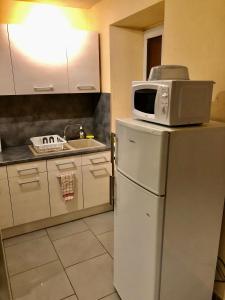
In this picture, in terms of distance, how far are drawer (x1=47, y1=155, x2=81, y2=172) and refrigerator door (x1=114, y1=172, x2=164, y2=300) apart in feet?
3.49

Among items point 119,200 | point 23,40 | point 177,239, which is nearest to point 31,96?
point 23,40

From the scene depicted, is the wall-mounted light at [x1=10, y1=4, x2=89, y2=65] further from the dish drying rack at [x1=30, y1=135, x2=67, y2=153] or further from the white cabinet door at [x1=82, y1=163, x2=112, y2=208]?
the white cabinet door at [x1=82, y1=163, x2=112, y2=208]

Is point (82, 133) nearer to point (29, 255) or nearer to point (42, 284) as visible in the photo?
point (29, 255)

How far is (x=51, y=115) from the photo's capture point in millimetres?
2998

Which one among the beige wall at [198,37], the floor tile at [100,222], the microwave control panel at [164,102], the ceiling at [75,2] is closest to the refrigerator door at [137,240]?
the microwave control panel at [164,102]

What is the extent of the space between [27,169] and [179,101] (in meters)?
1.71

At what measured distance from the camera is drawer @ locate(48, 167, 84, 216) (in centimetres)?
254

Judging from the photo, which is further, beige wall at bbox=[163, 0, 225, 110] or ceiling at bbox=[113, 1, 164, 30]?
ceiling at bbox=[113, 1, 164, 30]

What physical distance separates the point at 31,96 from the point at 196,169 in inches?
86.6

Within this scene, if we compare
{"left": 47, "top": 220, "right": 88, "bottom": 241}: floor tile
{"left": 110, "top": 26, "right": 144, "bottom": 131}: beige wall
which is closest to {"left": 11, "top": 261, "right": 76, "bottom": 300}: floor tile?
{"left": 47, "top": 220, "right": 88, "bottom": 241}: floor tile

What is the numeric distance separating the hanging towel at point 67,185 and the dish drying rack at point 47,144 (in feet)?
1.01

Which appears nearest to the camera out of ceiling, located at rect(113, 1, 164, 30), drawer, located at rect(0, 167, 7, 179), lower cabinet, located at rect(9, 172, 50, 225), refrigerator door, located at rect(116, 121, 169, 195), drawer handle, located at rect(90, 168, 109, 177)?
refrigerator door, located at rect(116, 121, 169, 195)

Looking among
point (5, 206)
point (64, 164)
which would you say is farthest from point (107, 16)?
point (5, 206)

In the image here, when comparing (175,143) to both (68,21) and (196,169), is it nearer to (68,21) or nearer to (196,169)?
(196,169)
